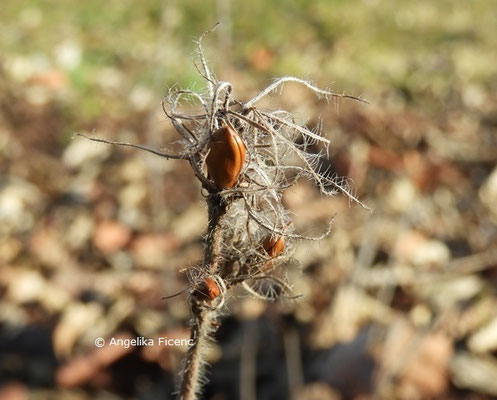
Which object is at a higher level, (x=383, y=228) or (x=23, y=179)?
(x=23, y=179)

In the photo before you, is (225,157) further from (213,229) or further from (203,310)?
(203,310)

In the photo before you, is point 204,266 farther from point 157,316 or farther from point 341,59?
point 341,59

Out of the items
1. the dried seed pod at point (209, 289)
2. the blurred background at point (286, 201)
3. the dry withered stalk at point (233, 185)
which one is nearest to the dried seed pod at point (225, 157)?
the dry withered stalk at point (233, 185)

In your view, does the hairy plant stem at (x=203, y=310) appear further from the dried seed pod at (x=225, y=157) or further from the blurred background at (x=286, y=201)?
the blurred background at (x=286, y=201)

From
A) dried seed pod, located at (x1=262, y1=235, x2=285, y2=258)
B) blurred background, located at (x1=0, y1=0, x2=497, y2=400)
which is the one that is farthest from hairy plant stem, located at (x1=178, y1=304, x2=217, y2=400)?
blurred background, located at (x1=0, y1=0, x2=497, y2=400)

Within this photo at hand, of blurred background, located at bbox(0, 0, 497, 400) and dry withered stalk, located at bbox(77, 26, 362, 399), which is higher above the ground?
blurred background, located at bbox(0, 0, 497, 400)

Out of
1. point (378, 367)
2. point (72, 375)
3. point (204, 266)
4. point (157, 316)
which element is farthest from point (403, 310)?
point (204, 266)

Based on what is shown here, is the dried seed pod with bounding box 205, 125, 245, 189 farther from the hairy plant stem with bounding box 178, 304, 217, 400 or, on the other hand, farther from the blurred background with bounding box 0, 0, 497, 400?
the blurred background with bounding box 0, 0, 497, 400
